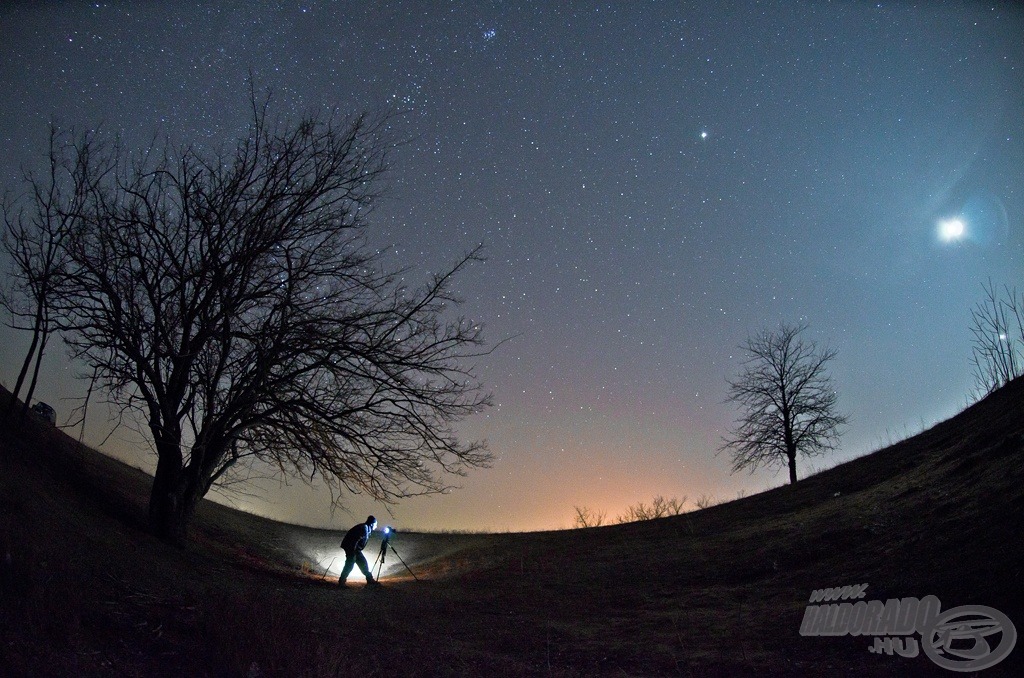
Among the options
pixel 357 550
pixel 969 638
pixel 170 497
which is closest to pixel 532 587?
pixel 357 550

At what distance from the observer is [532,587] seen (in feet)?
43.2

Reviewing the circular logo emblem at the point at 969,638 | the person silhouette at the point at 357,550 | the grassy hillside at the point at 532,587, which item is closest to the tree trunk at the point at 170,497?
the grassy hillside at the point at 532,587

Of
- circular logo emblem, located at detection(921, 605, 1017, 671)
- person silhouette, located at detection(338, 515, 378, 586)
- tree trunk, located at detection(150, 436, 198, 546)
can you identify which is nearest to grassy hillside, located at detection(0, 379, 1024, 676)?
circular logo emblem, located at detection(921, 605, 1017, 671)

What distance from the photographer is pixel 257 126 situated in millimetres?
11172

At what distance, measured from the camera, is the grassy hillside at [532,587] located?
221 inches

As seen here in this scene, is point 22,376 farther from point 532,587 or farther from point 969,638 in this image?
point 969,638

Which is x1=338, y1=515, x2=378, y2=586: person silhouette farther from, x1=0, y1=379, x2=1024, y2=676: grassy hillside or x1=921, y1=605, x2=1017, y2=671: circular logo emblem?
x1=921, y1=605, x2=1017, y2=671: circular logo emblem

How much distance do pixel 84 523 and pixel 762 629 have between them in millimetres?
10954

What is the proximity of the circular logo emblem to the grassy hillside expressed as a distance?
0.17 m

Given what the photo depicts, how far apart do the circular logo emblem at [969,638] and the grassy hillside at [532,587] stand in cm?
17

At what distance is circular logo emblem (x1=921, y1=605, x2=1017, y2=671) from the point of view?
5051 mm

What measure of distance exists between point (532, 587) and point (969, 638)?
9.21 metres

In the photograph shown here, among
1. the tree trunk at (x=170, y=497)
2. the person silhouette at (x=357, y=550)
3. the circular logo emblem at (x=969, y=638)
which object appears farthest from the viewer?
the person silhouette at (x=357, y=550)

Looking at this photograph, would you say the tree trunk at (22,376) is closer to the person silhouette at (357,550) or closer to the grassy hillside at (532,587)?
the grassy hillside at (532,587)
